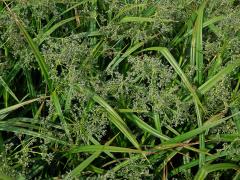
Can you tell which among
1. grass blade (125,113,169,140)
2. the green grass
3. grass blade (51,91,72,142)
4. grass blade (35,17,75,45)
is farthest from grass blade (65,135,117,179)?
grass blade (35,17,75,45)

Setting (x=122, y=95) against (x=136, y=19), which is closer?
(x=122, y=95)

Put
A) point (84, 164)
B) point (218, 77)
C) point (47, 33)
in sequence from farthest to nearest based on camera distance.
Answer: point (47, 33)
point (218, 77)
point (84, 164)

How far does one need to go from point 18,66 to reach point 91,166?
2.53 ft

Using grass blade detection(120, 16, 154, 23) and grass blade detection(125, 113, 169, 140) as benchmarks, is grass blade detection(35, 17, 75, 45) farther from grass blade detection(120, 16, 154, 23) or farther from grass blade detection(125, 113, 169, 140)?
grass blade detection(125, 113, 169, 140)

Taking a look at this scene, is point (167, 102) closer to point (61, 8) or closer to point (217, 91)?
point (217, 91)

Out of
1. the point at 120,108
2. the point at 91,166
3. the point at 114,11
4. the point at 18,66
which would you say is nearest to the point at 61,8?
the point at 114,11

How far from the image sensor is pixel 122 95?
107 inches

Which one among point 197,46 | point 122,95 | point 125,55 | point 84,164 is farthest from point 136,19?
point 84,164

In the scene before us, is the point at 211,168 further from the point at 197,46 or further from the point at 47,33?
the point at 47,33

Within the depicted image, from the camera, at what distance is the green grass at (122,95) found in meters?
2.58

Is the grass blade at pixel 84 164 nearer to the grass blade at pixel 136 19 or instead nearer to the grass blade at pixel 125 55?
→ the grass blade at pixel 125 55

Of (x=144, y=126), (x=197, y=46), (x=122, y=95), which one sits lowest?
(x=144, y=126)

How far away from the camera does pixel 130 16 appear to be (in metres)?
3.05

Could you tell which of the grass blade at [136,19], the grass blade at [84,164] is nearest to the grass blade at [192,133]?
the grass blade at [84,164]
